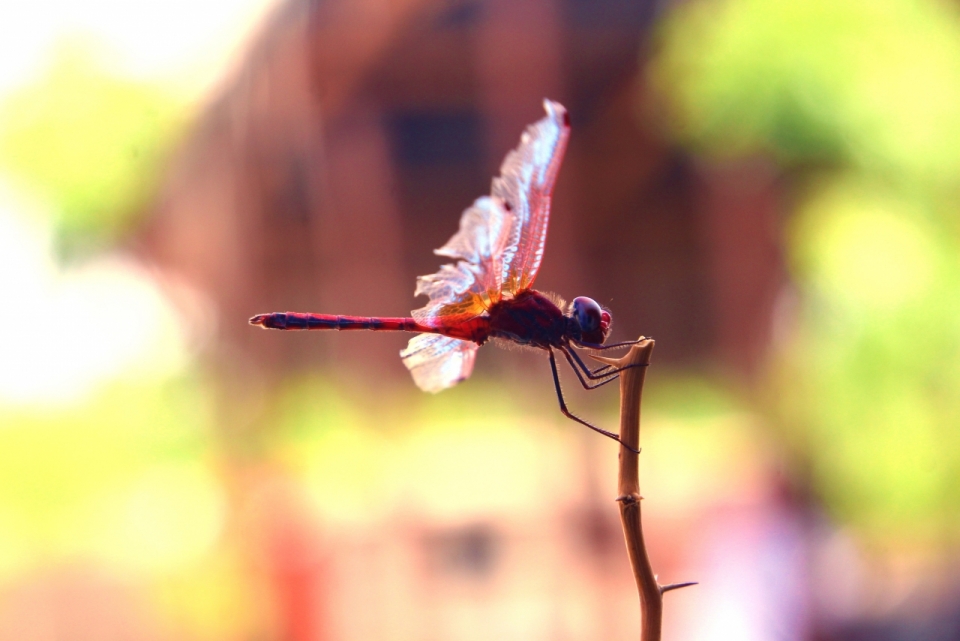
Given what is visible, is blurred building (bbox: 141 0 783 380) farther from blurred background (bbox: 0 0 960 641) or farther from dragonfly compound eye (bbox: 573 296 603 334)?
dragonfly compound eye (bbox: 573 296 603 334)

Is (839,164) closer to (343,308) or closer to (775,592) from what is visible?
(775,592)

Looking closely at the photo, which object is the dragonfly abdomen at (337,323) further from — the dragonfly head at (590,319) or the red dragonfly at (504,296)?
the dragonfly head at (590,319)

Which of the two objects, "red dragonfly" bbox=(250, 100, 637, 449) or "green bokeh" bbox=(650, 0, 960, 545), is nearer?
"red dragonfly" bbox=(250, 100, 637, 449)

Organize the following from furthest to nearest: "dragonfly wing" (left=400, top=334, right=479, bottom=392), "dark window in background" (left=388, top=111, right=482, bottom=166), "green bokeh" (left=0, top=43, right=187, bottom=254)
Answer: "dark window in background" (left=388, top=111, right=482, bottom=166) < "green bokeh" (left=0, top=43, right=187, bottom=254) < "dragonfly wing" (left=400, top=334, right=479, bottom=392)

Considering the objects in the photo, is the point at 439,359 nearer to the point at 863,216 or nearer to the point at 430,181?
the point at 863,216

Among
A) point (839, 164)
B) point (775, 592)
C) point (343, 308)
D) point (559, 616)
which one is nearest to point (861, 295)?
point (839, 164)

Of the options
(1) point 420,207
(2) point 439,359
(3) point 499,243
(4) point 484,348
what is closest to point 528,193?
(3) point 499,243

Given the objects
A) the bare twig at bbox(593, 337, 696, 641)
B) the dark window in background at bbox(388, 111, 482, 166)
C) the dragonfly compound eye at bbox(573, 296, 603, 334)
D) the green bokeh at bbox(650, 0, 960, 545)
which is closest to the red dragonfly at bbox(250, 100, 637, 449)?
the dragonfly compound eye at bbox(573, 296, 603, 334)
